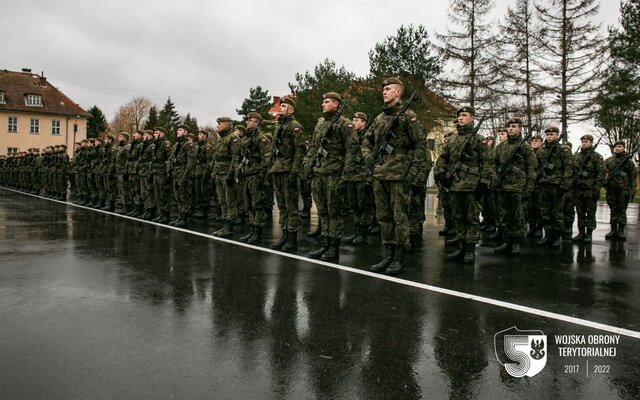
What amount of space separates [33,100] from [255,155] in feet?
196

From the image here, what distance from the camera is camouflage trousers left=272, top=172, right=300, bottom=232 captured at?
763cm

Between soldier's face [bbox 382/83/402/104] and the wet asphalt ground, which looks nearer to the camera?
the wet asphalt ground

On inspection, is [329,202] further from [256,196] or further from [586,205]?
[586,205]

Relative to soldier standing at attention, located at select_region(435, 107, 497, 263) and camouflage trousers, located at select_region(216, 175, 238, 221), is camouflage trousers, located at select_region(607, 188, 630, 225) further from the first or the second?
camouflage trousers, located at select_region(216, 175, 238, 221)

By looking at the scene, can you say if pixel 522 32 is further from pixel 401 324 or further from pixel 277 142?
pixel 401 324

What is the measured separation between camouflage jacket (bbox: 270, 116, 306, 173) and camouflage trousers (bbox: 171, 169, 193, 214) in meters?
3.76

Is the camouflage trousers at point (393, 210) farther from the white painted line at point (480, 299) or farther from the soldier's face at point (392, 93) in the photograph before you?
the soldier's face at point (392, 93)

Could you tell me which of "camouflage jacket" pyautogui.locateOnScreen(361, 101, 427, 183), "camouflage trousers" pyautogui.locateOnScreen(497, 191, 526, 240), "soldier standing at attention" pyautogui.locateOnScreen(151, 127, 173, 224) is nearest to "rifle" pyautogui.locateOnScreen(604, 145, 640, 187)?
"camouflage trousers" pyautogui.locateOnScreen(497, 191, 526, 240)

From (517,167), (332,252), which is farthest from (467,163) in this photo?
(332,252)

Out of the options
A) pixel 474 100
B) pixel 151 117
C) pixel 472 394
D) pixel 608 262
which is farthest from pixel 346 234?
pixel 151 117

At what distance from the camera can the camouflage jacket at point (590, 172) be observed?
9.96 metres

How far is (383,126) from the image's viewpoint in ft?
20.6

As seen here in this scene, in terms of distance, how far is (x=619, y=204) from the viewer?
33.3 ft

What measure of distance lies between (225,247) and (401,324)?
449 centimetres
